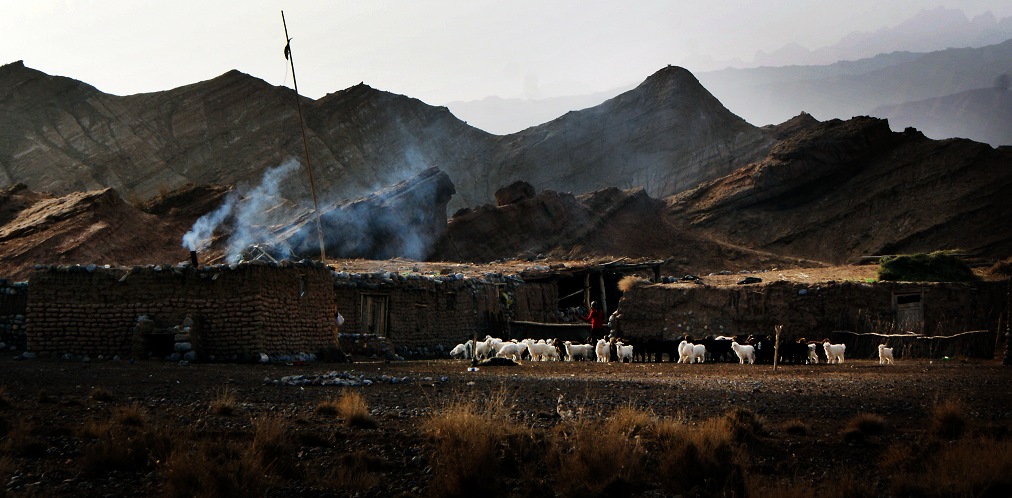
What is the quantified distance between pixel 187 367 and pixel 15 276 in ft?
73.0

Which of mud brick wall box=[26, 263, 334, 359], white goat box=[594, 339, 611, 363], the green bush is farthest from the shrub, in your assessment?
the green bush

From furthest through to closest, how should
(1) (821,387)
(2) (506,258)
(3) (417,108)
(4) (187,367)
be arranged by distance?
1. (3) (417,108)
2. (2) (506,258)
3. (4) (187,367)
4. (1) (821,387)

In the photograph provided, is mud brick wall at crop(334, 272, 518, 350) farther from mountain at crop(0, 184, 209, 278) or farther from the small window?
mountain at crop(0, 184, 209, 278)

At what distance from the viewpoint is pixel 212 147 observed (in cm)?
7894

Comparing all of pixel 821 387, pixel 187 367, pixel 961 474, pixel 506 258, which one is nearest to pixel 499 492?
pixel 961 474

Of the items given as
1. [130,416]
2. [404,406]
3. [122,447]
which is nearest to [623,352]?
[404,406]

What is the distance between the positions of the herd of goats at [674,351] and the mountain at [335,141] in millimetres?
41853

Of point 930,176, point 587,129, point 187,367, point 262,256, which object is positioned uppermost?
point 587,129

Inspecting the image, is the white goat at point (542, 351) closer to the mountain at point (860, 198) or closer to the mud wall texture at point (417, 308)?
the mud wall texture at point (417, 308)

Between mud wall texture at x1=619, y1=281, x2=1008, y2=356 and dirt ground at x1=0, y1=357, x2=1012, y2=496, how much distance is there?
3.10 meters

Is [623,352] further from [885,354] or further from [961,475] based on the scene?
[961,475]

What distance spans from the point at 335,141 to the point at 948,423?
7910 cm

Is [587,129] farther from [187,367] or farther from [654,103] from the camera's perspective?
[187,367]

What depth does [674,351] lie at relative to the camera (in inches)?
963
